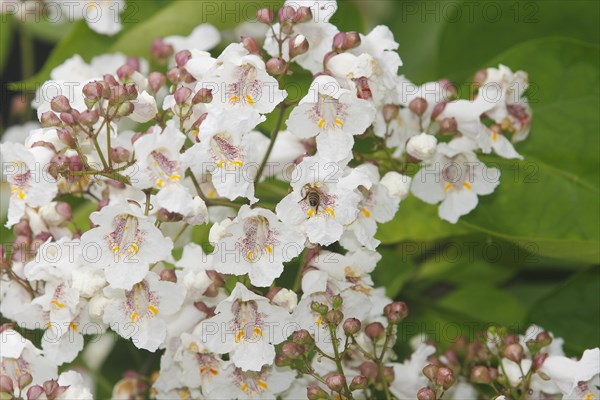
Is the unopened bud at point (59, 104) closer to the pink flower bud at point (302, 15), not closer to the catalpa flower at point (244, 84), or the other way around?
the catalpa flower at point (244, 84)

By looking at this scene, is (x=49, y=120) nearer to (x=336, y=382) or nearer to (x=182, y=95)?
(x=182, y=95)

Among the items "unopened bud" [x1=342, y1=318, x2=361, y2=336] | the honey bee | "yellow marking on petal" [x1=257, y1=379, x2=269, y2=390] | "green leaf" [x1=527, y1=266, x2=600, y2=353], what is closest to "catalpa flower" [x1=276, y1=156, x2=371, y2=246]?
the honey bee

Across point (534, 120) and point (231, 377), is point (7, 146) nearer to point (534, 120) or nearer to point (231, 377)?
point (231, 377)

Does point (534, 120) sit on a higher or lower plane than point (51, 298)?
higher

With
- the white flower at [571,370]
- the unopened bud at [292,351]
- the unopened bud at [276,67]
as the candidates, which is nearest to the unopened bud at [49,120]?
the unopened bud at [276,67]

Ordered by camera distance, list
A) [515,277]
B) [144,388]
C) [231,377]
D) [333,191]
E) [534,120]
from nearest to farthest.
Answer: [333,191] < [231,377] < [144,388] < [534,120] < [515,277]

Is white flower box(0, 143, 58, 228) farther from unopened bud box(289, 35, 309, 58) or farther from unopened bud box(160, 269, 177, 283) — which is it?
unopened bud box(289, 35, 309, 58)

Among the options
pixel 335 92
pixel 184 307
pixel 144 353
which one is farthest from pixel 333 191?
pixel 144 353
